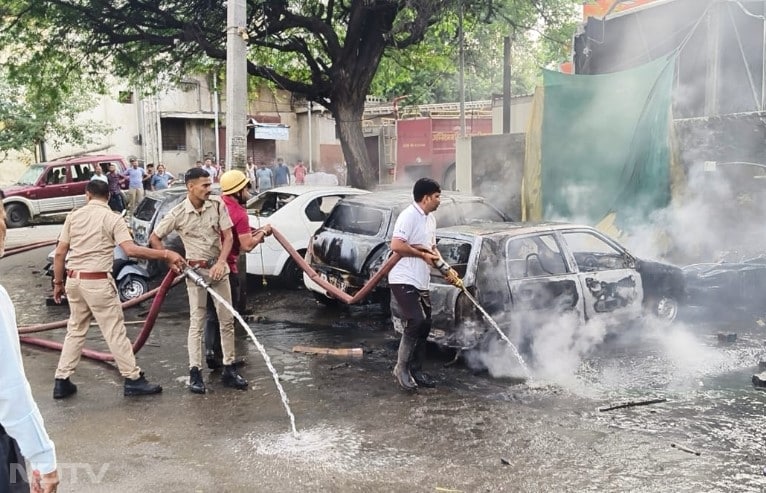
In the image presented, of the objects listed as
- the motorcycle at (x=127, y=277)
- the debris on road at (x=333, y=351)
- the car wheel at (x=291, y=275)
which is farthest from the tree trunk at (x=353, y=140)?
the debris on road at (x=333, y=351)

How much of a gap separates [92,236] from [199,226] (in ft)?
2.94

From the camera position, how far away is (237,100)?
923 centimetres

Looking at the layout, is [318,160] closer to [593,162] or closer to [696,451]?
[593,162]

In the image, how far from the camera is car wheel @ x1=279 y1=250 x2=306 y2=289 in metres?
10.6

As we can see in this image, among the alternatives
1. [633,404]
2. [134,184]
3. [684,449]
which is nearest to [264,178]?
[134,184]

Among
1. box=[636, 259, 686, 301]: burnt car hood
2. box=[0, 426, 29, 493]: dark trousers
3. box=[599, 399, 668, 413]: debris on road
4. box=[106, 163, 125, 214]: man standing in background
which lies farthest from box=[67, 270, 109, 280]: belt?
box=[106, 163, 125, 214]: man standing in background

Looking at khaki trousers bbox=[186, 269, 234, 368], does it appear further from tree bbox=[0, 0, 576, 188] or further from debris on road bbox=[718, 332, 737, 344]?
tree bbox=[0, 0, 576, 188]

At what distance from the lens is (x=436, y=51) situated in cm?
1931

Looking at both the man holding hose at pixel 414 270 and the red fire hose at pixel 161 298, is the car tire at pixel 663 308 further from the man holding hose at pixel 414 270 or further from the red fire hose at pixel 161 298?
the red fire hose at pixel 161 298

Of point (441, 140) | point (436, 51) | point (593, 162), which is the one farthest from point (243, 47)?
point (441, 140)

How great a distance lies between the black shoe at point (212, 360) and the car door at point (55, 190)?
16.1 m

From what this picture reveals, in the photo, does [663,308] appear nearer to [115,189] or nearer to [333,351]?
[333,351]

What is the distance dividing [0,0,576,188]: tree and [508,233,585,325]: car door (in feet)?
26.9

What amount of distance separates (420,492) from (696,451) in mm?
2034
